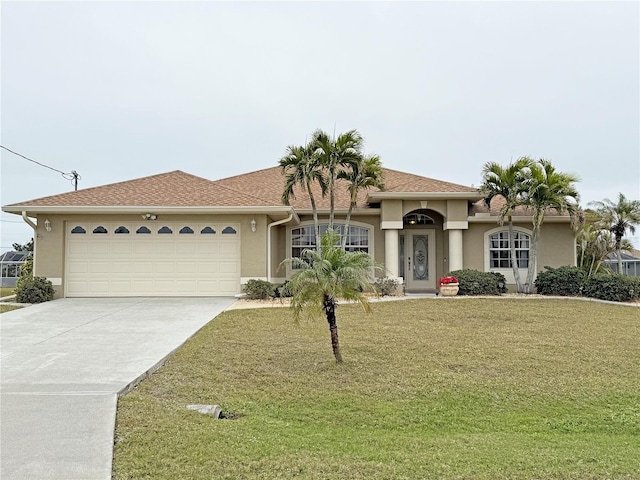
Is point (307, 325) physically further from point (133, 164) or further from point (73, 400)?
point (133, 164)

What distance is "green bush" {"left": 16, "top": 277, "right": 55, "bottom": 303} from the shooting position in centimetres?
1412

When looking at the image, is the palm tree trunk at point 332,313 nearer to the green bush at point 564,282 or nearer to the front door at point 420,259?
the green bush at point 564,282

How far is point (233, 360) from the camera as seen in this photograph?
7.48 metres

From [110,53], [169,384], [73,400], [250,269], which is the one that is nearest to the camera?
[73,400]

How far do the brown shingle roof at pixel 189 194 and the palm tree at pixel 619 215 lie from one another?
17.0ft

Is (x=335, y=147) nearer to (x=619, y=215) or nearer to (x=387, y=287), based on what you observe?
(x=387, y=287)

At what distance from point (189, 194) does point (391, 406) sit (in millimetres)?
11817

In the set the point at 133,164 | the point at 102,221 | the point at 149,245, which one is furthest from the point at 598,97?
the point at 133,164

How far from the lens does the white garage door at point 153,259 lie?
1520 cm

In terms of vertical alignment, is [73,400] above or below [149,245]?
below

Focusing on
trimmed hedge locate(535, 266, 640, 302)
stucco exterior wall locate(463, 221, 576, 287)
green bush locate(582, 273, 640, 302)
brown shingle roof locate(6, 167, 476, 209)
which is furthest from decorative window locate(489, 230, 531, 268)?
green bush locate(582, 273, 640, 302)

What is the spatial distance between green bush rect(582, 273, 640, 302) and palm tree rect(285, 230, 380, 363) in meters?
11.7

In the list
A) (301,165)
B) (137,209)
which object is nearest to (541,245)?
(301,165)

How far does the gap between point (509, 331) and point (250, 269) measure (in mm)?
8071
